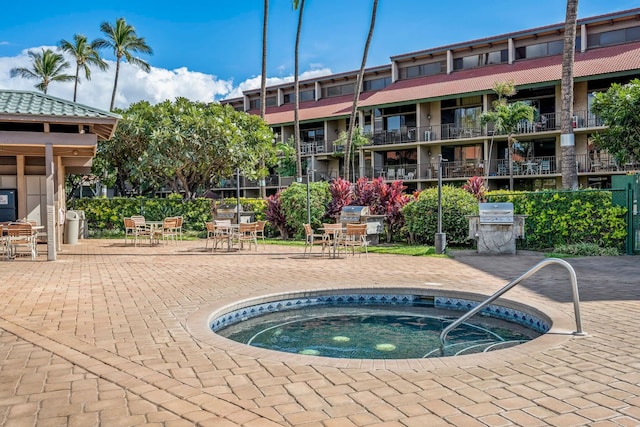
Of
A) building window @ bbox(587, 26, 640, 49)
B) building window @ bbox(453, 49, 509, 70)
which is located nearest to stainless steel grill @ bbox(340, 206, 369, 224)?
building window @ bbox(453, 49, 509, 70)

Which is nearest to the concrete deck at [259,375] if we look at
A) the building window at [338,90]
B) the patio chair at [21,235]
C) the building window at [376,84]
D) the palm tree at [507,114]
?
the patio chair at [21,235]

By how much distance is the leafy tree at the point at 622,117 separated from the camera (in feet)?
50.5

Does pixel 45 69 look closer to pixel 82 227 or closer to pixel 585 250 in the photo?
pixel 82 227

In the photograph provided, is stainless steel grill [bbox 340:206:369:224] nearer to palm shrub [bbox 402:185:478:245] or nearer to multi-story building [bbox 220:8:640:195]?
palm shrub [bbox 402:185:478:245]

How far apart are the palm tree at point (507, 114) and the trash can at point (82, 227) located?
20.6 meters

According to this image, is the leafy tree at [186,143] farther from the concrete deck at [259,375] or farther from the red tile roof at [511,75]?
the concrete deck at [259,375]

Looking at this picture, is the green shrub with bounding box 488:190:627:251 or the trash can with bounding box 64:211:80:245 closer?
the green shrub with bounding box 488:190:627:251

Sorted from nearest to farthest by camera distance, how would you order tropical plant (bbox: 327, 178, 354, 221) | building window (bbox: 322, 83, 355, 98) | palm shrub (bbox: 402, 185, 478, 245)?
1. palm shrub (bbox: 402, 185, 478, 245)
2. tropical plant (bbox: 327, 178, 354, 221)
3. building window (bbox: 322, 83, 355, 98)

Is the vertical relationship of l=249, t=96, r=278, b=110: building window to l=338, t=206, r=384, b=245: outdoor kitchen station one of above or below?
above

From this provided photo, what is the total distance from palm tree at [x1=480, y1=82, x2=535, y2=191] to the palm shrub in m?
13.4

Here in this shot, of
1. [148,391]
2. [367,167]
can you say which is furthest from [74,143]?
[367,167]

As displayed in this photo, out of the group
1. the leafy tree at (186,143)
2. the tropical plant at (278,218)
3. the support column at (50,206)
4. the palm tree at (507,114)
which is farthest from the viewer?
the palm tree at (507,114)

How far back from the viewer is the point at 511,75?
29578 millimetres

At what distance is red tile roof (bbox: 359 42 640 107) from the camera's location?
26.4 m
